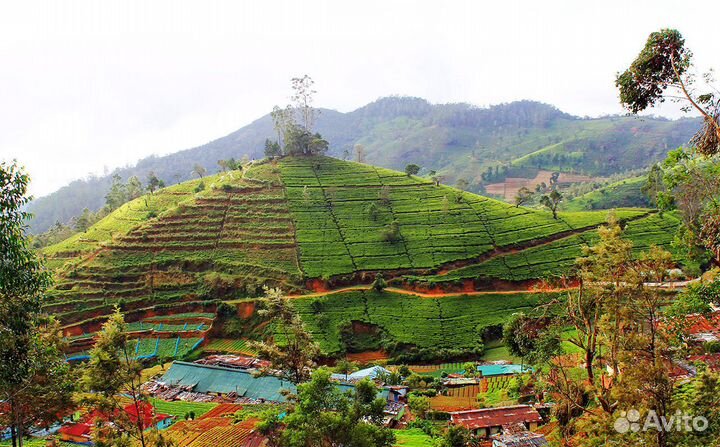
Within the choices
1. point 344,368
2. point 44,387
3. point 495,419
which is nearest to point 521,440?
point 495,419

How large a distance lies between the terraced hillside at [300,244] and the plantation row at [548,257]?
0.11 metres

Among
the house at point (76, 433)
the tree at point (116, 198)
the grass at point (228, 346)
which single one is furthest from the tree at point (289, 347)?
the tree at point (116, 198)

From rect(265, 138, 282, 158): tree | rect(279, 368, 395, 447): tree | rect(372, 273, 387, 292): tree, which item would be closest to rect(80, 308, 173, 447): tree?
rect(279, 368, 395, 447): tree

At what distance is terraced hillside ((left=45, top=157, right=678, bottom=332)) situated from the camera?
4388 centimetres

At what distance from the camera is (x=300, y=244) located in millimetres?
48969

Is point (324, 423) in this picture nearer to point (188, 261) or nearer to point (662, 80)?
point (662, 80)

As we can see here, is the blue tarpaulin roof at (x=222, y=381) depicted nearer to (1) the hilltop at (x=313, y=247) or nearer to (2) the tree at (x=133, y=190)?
(1) the hilltop at (x=313, y=247)

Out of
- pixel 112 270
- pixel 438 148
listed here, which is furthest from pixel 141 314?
pixel 438 148

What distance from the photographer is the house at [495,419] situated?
2312cm

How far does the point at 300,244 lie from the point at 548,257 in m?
25.9

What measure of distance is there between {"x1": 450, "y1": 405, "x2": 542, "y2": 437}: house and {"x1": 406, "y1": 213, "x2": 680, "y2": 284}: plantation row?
63.7ft

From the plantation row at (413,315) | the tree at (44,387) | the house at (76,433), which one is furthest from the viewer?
the plantation row at (413,315)

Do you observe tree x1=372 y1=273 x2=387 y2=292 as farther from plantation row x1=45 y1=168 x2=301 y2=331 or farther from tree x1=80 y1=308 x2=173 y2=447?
tree x1=80 y1=308 x2=173 y2=447

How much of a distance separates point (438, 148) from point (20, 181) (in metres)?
189
